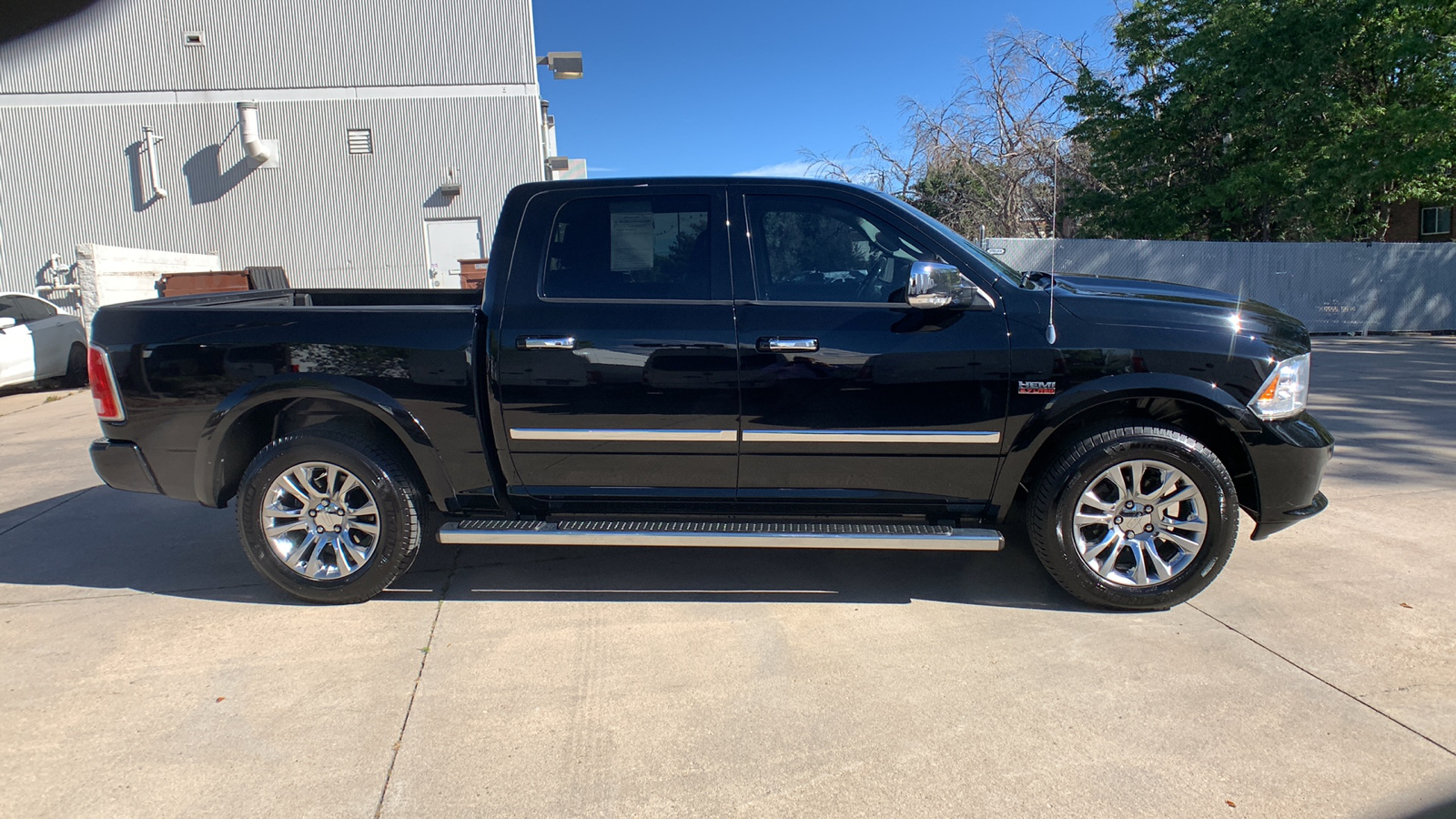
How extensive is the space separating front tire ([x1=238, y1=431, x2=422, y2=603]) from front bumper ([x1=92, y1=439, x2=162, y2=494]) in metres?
0.49

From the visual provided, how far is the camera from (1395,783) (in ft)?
8.54

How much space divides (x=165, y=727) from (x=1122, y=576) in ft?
12.6

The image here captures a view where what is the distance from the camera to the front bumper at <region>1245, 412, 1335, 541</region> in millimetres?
3645

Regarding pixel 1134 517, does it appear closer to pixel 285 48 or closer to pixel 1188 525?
pixel 1188 525

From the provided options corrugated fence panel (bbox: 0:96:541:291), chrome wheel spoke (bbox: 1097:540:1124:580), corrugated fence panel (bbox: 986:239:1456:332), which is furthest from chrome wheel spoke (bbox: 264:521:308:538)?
corrugated fence panel (bbox: 0:96:541:291)

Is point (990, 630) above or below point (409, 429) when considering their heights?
below

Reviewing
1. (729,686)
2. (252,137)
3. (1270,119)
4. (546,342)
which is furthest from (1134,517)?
(252,137)

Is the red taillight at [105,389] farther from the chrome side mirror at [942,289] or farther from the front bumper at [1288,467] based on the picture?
the front bumper at [1288,467]

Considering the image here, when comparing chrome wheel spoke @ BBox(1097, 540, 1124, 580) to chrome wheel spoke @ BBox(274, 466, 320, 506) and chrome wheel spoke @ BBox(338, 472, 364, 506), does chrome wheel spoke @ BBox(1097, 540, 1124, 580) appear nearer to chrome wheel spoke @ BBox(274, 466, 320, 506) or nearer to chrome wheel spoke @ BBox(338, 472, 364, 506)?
chrome wheel spoke @ BBox(338, 472, 364, 506)

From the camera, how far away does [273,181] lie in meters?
21.2

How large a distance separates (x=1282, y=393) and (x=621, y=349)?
2857mm

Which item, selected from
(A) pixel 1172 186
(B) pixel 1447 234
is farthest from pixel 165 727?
(B) pixel 1447 234

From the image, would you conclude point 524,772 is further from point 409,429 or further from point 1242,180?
point 1242,180

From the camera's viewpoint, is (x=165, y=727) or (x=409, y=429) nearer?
(x=165, y=727)
